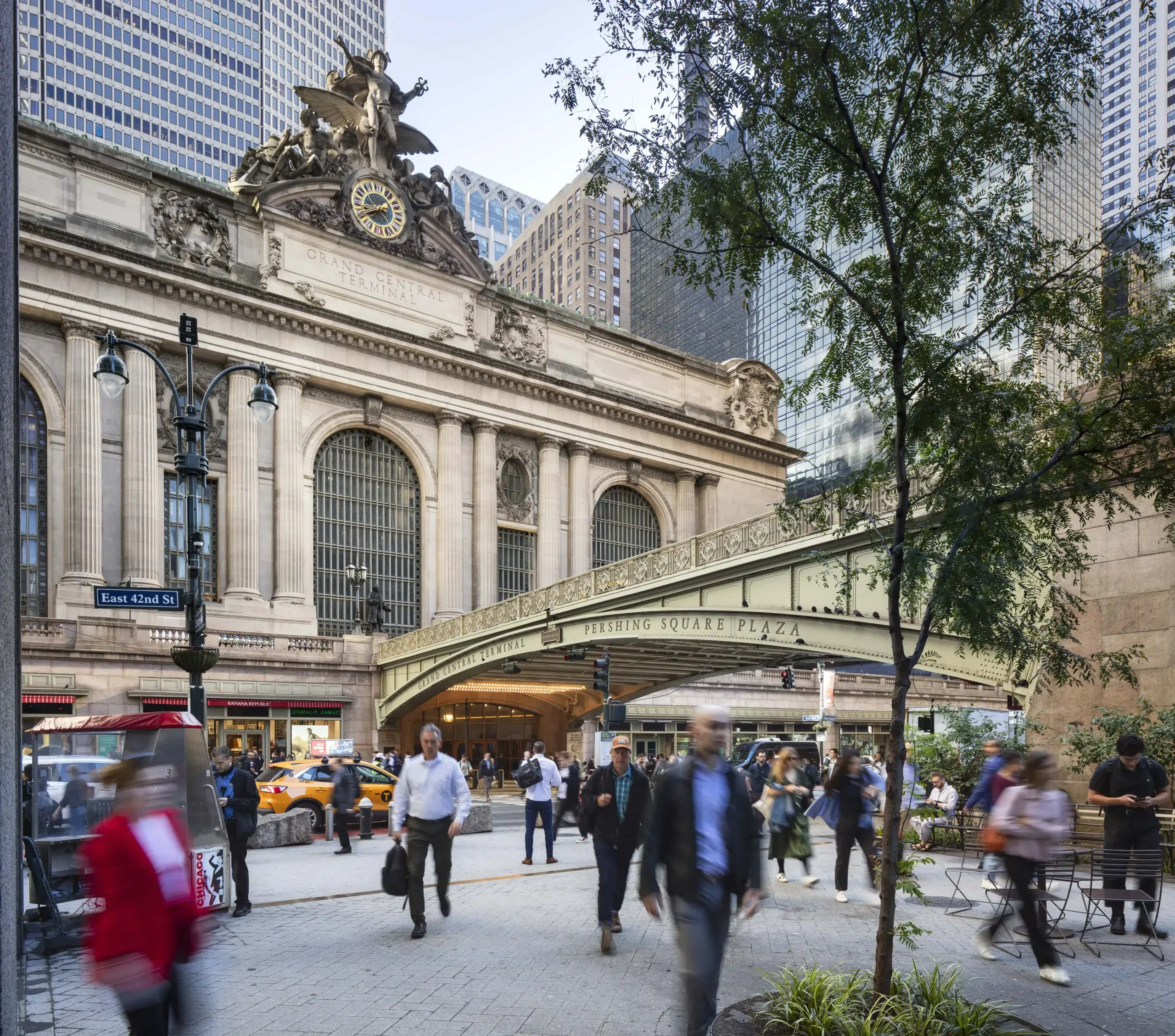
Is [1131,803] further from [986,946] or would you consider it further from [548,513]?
[548,513]

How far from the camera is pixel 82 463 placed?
33.3 metres

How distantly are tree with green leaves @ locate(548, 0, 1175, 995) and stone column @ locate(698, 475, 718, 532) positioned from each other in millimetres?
44911

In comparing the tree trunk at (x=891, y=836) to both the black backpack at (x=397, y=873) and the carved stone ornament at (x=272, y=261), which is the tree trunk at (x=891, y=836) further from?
the carved stone ornament at (x=272, y=261)

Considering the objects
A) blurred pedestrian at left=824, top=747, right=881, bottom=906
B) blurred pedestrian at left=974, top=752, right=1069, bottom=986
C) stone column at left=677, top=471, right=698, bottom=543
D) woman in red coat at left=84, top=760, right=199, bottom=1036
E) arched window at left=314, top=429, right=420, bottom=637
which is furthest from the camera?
stone column at left=677, top=471, right=698, bottom=543

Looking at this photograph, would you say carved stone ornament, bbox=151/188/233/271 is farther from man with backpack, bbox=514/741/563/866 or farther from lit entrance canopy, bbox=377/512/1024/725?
man with backpack, bbox=514/741/563/866

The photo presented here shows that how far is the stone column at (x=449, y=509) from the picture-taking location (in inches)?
1663

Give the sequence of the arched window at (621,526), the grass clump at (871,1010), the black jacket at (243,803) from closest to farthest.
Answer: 1. the grass clump at (871,1010)
2. the black jacket at (243,803)
3. the arched window at (621,526)

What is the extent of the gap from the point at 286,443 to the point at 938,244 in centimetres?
3449

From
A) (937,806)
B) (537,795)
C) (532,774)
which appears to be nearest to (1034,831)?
(937,806)

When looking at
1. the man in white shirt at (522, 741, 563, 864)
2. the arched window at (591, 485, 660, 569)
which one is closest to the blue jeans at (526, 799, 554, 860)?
the man in white shirt at (522, 741, 563, 864)

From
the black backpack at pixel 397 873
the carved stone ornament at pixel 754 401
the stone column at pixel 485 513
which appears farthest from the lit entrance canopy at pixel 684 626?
the carved stone ornament at pixel 754 401

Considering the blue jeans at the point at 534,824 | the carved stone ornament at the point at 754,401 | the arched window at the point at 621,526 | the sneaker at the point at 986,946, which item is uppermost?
the carved stone ornament at the point at 754,401

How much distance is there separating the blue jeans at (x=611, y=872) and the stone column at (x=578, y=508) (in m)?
37.6

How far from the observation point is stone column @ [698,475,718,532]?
172 feet
